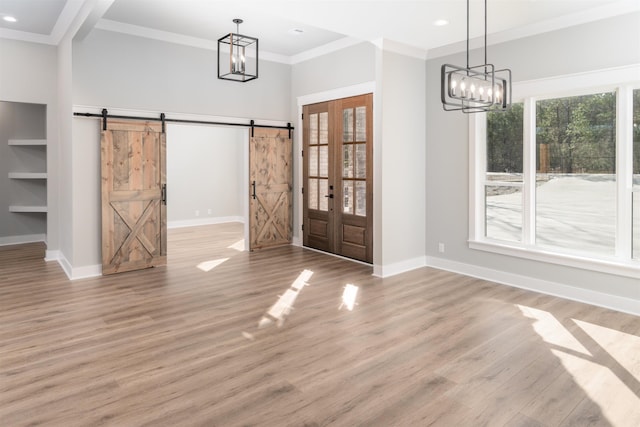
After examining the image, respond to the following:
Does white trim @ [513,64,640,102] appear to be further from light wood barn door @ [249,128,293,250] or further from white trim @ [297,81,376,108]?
light wood barn door @ [249,128,293,250]

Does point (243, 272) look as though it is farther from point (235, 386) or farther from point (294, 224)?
point (235, 386)

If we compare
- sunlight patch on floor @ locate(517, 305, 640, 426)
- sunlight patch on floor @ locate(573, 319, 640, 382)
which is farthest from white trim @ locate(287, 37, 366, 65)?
sunlight patch on floor @ locate(573, 319, 640, 382)

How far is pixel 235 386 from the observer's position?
9.19 feet

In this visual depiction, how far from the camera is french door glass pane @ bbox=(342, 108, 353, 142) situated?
631 centimetres

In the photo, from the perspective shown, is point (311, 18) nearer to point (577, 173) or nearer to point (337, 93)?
point (337, 93)

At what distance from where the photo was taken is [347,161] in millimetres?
6387

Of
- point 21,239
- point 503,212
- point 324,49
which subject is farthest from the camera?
point 21,239

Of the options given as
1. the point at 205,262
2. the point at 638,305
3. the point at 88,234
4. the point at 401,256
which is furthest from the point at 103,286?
the point at 638,305

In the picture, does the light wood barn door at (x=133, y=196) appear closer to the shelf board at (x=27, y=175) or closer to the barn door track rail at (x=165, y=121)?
the barn door track rail at (x=165, y=121)

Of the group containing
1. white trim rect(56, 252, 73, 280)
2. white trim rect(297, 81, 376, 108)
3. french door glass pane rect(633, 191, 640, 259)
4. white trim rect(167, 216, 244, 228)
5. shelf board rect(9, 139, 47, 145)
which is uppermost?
white trim rect(297, 81, 376, 108)

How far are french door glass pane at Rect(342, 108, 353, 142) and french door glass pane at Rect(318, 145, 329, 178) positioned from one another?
45cm

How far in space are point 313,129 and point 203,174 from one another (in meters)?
4.13

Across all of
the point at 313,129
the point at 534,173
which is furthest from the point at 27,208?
the point at 534,173

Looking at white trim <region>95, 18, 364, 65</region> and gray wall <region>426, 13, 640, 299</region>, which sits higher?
white trim <region>95, 18, 364, 65</region>
